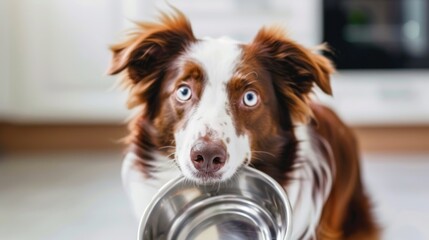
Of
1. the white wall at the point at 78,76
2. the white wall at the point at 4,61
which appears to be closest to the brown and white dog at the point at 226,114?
the white wall at the point at 78,76

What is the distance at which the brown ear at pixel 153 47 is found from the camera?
2.45ft

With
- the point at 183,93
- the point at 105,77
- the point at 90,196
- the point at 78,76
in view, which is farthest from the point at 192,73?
the point at 78,76

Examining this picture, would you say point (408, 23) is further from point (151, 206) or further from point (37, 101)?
point (151, 206)

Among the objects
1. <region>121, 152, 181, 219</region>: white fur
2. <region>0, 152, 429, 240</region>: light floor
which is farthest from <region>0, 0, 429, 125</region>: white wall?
<region>121, 152, 181, 219</region>: white fur

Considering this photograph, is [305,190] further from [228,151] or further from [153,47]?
[153,47]

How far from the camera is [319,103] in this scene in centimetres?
81

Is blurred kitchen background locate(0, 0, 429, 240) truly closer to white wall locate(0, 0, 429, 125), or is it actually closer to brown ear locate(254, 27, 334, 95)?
white wall locate(0, 0, 429, 125)

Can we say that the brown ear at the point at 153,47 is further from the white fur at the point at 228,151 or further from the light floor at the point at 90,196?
the light floor at the point at 90,196

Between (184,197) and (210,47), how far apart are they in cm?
20

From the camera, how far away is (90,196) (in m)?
1.34

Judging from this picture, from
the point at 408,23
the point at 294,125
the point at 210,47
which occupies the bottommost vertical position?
the point at 408,23

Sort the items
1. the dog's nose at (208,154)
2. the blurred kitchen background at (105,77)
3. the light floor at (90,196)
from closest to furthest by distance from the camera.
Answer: the dog's nose at (208,154) → the light floor at (90,196) → the blurred kitchen background at (105,77)

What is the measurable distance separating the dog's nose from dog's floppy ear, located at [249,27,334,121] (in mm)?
113

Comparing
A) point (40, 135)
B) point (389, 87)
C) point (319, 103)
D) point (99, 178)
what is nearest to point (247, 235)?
point (319, 103)
